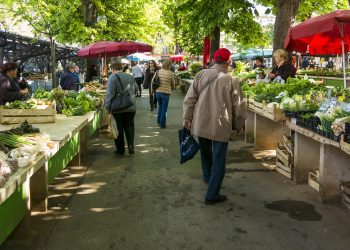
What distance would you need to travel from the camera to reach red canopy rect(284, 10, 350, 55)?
6.76m

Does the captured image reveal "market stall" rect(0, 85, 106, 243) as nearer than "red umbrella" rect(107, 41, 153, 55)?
Yes

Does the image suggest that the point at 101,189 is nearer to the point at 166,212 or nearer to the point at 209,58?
the point at 166,212

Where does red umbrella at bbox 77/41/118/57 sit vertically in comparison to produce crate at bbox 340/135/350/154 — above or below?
above

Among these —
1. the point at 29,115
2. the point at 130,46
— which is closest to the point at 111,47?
the point at 130,46

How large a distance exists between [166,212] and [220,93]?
1508 mm

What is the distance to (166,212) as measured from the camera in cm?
512

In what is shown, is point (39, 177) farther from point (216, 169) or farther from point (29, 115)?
point (216, 169)

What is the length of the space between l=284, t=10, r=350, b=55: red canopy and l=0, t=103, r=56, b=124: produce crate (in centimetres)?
424

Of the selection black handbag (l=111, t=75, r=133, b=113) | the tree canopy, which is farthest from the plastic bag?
the tree canopy

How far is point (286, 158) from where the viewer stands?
6703 millimetres

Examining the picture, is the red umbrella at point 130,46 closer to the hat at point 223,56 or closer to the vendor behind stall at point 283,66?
the vendor behind stall at point 283,66

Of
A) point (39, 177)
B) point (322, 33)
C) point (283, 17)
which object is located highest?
point (283, 17)

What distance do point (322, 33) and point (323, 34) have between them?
0.65 feet

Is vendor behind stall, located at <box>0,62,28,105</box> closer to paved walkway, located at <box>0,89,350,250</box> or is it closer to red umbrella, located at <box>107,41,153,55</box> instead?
paved walkway, located at <box>0,89,350,250</box>
